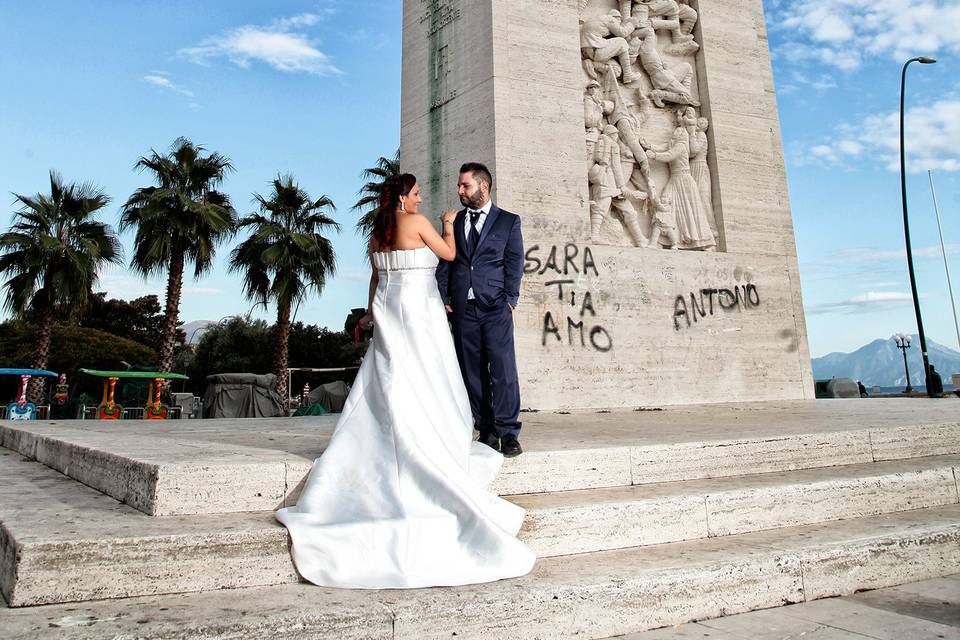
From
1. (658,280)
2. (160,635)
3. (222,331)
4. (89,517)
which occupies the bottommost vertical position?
(160,635)

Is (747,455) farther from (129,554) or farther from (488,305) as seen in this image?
(129,554)

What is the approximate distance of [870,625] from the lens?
2.31 meters

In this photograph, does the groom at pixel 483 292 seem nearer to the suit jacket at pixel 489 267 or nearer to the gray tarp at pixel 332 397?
the suit jacket at pixel 489 267

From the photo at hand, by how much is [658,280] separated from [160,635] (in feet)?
22.3

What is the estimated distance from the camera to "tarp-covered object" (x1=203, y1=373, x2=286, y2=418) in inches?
696

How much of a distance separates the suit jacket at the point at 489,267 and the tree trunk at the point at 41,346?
22.5 meters

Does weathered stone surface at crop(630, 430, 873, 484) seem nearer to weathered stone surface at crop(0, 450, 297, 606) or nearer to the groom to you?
the groom

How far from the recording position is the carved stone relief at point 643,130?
777 cm

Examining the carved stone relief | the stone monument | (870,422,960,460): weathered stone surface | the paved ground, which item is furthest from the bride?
the carved stone relief

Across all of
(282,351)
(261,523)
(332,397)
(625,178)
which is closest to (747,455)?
(261,523)

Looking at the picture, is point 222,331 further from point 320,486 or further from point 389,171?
point 320,486

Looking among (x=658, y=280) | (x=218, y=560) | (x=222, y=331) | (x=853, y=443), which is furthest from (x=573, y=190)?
(x=222, y=331)

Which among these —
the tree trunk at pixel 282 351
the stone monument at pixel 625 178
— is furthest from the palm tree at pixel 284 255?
the stone monument at pixel 625 178

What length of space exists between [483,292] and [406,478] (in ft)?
4.45
